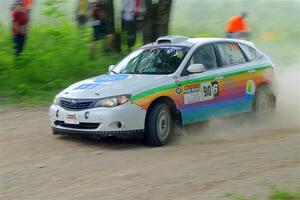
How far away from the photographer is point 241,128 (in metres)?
11.8

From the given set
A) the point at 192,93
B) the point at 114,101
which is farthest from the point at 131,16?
the point at 114,101

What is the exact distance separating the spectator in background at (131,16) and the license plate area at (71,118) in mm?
9062

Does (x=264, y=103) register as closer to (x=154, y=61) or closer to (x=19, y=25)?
(x=154, y=61)

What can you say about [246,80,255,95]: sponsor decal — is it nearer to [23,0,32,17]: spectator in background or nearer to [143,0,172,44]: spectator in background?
[143,0,172,44]: spectator in background

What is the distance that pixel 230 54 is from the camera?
38.3 ft

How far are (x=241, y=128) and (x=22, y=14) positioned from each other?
280 inches

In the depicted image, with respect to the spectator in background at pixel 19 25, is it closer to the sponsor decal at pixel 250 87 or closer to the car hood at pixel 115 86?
the car hood at pixel 115 86

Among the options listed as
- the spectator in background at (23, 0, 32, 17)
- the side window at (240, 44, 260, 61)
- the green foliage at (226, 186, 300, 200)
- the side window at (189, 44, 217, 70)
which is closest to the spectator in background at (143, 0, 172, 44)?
the spectator in background at (23, 0, 32, 17)

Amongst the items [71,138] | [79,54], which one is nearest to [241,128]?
[71,138]

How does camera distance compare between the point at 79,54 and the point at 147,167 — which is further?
the point at 79,54

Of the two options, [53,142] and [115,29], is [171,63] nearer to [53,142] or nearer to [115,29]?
[53,142]

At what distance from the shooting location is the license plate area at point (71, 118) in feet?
32.0

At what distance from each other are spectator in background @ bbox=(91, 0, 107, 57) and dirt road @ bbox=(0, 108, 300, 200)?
7274mm

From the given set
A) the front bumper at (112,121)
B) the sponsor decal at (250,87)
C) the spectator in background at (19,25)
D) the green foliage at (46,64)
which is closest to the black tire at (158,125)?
the front bumper at (112,121)
